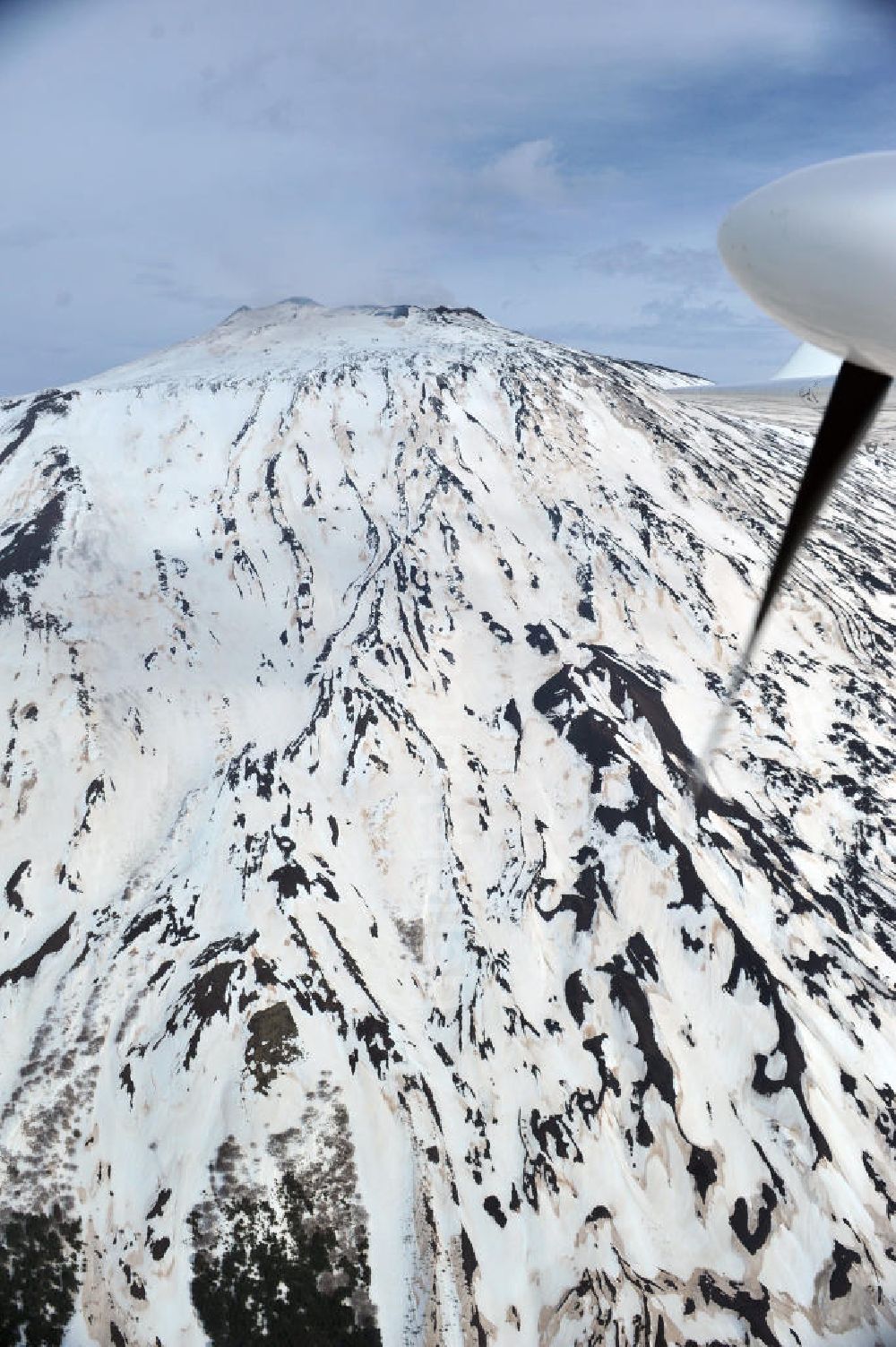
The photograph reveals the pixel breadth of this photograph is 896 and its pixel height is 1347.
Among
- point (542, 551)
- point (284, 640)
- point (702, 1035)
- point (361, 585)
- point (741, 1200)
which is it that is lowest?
point (741, 1200)

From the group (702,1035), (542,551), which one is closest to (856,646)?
(542,551)

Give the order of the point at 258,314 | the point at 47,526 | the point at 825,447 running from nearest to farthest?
the point at 825,447 → the point at 47,526 → the point at 258,314

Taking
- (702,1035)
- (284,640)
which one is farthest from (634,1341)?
(284,640)

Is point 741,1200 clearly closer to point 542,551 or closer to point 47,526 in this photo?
point 542,551

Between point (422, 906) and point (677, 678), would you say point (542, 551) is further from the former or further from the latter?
point (422, 906)

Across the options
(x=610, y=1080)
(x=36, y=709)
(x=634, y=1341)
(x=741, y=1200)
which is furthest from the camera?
(x=36, y=709)

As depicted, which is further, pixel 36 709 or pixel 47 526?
pixel 47 526

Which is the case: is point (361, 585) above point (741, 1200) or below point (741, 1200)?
above
